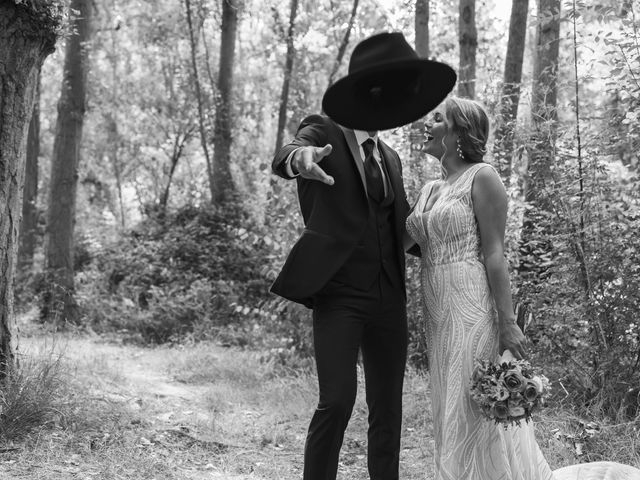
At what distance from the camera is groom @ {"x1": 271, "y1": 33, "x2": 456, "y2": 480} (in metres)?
3.27

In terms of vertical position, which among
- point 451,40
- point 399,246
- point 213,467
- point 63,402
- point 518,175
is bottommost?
point 213,467

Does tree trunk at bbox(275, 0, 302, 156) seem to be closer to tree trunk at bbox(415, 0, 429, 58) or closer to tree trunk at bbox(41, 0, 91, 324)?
tree trunk at bbox(41, 0, 91, 324)

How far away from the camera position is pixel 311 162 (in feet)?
10.3

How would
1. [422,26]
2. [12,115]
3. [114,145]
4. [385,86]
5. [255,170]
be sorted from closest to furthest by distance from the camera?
[385,86]
[12,115]
[422,26]
[255,170]
[114,145]

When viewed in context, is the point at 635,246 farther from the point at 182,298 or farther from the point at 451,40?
the point at 451,40

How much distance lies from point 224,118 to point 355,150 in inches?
486

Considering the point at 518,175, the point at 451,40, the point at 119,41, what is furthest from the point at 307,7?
the point at 518,175

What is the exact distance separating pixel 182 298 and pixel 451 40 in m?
11.0

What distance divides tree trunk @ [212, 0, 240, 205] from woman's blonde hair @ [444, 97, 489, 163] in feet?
39.2

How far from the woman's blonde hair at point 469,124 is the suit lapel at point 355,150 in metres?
0.46

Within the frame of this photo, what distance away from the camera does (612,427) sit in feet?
16.3

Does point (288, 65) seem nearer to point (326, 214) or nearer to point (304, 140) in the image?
point (304, 140)

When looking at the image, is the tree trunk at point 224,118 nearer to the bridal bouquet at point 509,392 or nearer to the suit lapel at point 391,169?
the suit lapel at point 391,169

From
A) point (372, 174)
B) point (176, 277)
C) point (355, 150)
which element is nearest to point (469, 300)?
point (372, 174)
